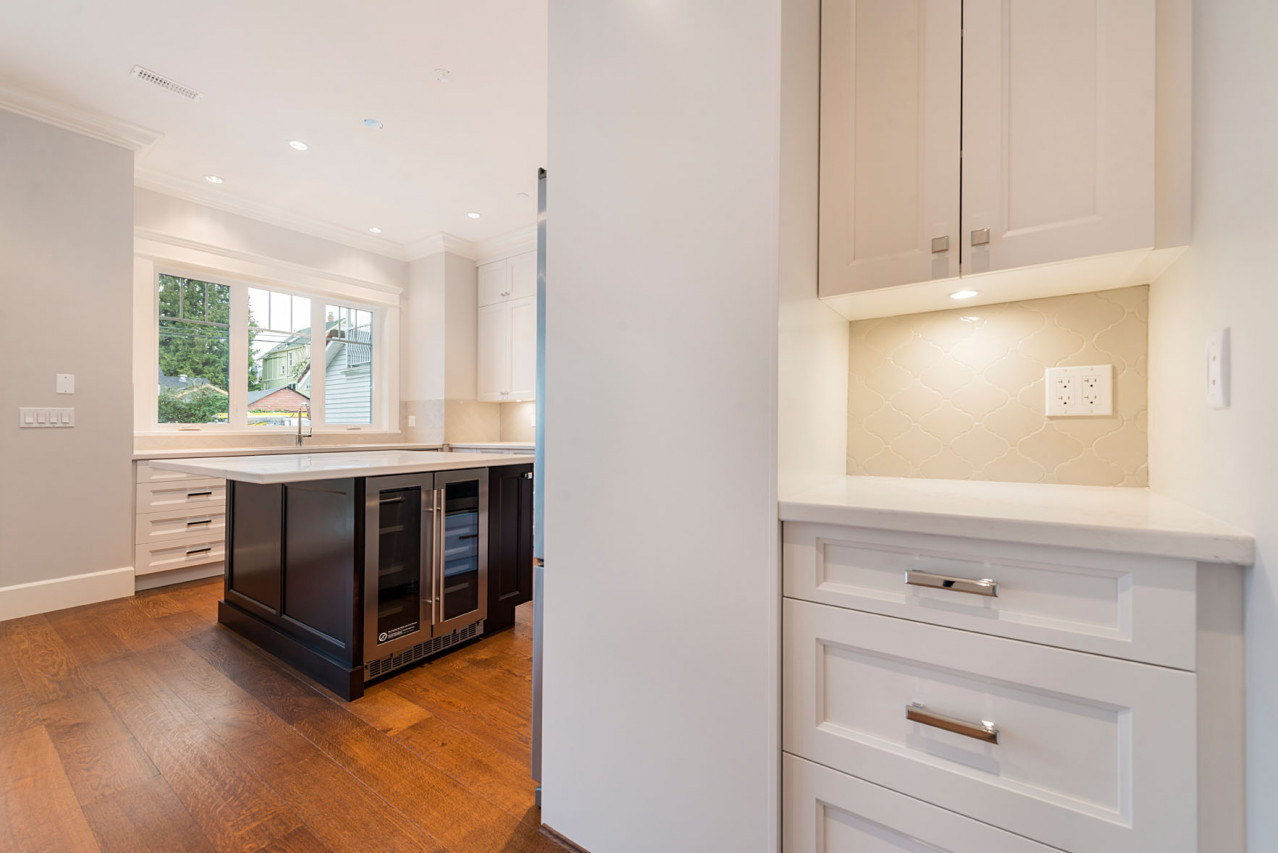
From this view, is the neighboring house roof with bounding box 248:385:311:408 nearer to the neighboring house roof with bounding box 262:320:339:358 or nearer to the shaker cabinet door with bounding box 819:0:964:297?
the neighboring house roof with bounding box 262:320:339:358

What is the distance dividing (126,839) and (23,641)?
2093 millimetres

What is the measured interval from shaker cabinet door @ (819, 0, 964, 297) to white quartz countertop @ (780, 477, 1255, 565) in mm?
490

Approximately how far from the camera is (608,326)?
124 cm

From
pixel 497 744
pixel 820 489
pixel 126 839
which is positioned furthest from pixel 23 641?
pixel 820 489

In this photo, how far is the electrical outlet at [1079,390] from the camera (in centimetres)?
128

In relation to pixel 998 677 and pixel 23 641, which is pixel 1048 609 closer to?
pixel 998 677

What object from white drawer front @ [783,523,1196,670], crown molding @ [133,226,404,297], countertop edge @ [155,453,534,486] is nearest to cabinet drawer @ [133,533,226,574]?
countertop edge @ [155,453,534,486]

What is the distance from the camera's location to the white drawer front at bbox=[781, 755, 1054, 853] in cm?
86

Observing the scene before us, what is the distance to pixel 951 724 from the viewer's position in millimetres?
879

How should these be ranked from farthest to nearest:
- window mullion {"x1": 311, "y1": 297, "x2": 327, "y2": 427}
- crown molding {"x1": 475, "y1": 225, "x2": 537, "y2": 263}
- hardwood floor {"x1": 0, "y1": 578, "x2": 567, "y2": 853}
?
crown molding {"x1": 475, "y1": 225, "x2": 537, "y2": 263} < window mullion {"x1": 311, "y1": 297, "x2": 327, "y2": 427} < hardwood floor {"x1": 0, "y1": 578, "x2": 567, "y2": 853}

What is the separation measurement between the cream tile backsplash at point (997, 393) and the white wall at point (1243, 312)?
0.24 metres

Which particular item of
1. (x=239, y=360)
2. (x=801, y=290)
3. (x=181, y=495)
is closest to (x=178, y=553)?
(x=181, y=495)

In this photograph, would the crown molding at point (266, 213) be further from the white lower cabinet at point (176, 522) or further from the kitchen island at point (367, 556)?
the kitchen island at point (367, 556)

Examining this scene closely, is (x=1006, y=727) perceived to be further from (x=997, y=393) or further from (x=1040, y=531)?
(x=997, y=393)
